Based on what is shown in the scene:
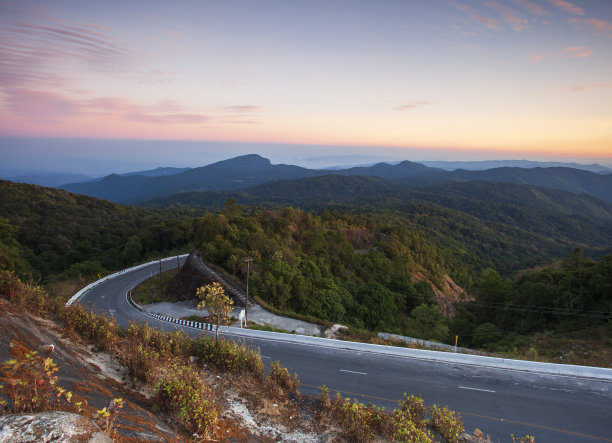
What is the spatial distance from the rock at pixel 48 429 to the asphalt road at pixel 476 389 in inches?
295

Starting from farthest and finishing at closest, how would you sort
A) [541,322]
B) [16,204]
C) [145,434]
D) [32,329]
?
[16,204] → [541,322] → [32,329] → [145,434]

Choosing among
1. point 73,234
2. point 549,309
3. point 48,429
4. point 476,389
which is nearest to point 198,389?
point 48,429

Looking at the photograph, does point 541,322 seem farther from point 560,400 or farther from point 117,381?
point 117,381

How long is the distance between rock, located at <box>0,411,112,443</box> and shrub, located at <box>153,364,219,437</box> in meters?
1.82

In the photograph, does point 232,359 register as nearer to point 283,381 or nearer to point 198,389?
→ point 283,381

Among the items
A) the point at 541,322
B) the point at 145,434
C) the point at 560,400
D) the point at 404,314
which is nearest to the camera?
the point at 145,434

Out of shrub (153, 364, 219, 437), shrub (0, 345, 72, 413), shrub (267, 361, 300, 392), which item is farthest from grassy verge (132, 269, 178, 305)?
shrub (0, 345, 72, 413)

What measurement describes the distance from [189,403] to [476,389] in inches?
396

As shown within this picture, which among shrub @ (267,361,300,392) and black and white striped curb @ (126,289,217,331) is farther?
black and white striped curb @ (126,289,217,331)

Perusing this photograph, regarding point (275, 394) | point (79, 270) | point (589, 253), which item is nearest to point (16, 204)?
point (79, 270)

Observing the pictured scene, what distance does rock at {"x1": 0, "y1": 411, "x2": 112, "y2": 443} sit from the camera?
391cm

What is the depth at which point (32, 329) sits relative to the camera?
7.51 metres

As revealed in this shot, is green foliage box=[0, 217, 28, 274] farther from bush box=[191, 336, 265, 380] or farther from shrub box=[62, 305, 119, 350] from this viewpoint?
bush box=[191, 336, 265, 380]

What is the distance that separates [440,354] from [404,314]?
83.8 ft
